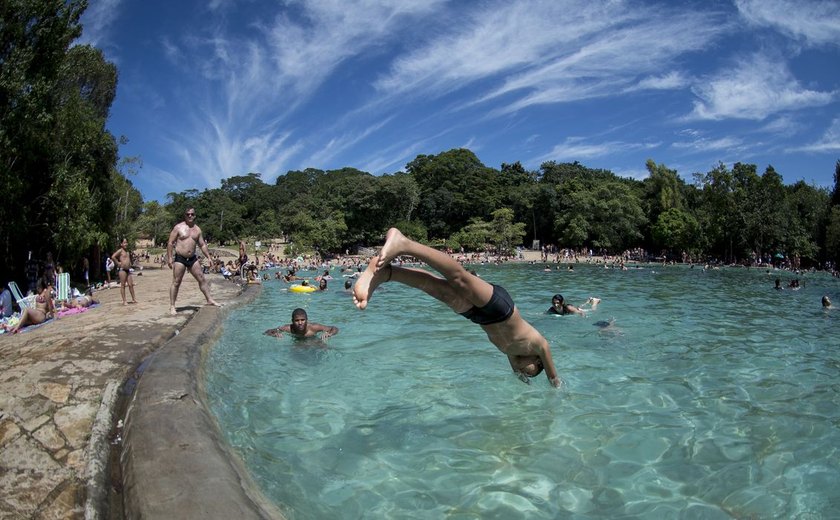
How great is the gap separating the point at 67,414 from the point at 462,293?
322cm

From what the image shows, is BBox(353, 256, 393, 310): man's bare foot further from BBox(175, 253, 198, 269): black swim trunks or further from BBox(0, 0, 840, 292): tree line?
BBox(0, 0, 840, 292): tree line

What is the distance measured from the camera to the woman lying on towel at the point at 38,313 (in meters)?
8.34

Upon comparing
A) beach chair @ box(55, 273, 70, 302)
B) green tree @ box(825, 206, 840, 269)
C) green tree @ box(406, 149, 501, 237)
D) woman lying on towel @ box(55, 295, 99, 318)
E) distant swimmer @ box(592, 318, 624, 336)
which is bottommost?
distant swimmer @ box(592, 318, 624, 336)

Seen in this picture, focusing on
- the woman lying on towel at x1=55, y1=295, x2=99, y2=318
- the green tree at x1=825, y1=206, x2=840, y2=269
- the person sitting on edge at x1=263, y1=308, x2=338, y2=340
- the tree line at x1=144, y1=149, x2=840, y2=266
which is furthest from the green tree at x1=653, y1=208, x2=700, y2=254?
the woman lying on towel at x1=55, y1=295, x2=99, y2=318

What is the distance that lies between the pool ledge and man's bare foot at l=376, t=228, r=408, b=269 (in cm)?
163

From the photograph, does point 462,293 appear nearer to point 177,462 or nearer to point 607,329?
point 177,462

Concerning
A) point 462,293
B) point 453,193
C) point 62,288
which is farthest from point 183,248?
point 453,193

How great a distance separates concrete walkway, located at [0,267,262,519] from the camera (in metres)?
2.79

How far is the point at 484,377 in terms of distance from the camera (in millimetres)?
6926

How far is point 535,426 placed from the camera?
5.00 metres

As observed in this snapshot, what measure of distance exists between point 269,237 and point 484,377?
218ft

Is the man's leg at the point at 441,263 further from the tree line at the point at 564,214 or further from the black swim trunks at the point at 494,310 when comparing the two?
the tree line at the point at 564,214

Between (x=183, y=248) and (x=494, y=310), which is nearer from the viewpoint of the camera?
(x=494, y=310)

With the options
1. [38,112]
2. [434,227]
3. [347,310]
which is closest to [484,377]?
[347,310]
